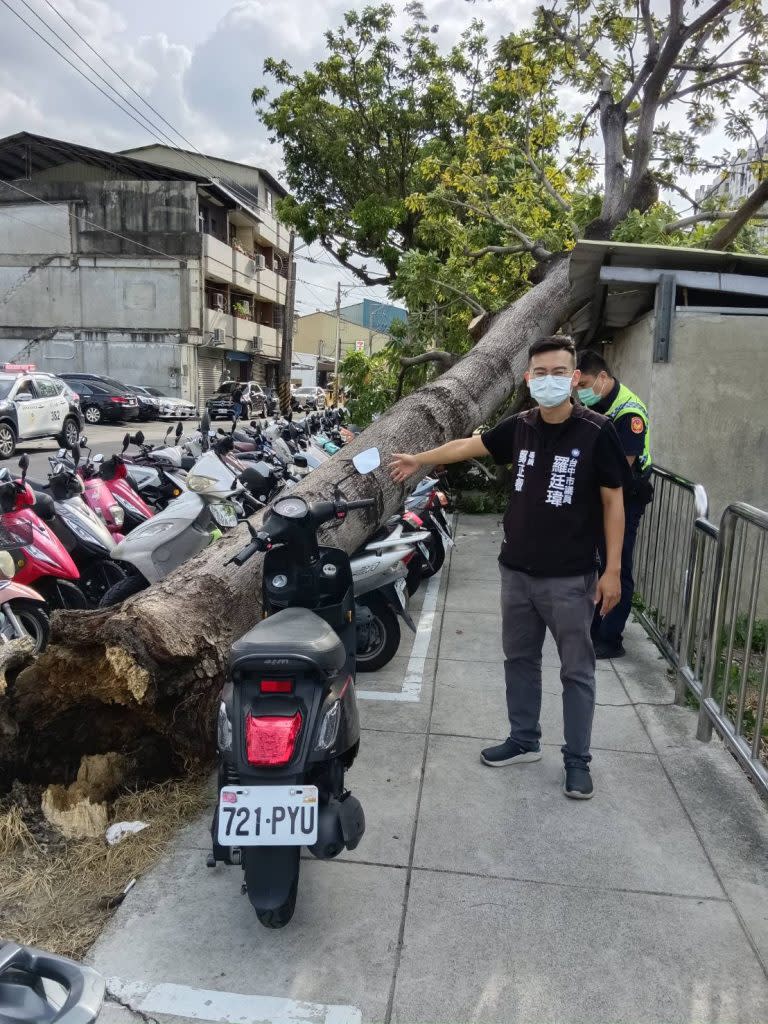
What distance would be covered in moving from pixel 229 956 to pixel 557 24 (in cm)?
1156

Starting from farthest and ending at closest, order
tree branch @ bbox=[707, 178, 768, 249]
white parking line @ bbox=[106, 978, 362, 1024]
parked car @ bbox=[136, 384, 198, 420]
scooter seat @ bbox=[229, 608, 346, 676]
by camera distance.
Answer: parked car @ bbox=[136, 384, 198, 420], tree branch @ bbox=[707, 178, 768, 249], scooter seat @ bbox=[229, 608, 346, 676], white parking line @ bbox=[106, 978, 362, 1024]

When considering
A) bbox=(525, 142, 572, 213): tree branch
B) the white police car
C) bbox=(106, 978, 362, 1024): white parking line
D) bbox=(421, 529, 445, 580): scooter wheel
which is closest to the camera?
bbox=(106, 978, 362, 1024): white parking line

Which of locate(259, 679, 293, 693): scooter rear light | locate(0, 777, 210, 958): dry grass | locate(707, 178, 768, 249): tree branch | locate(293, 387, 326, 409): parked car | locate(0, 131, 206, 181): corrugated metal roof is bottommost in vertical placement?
locate(0, 777, 210, 958): dry grass

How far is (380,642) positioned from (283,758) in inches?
105

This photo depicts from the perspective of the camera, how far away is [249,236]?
41812 millimetres

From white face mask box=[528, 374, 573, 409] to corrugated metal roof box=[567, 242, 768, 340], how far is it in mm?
3181

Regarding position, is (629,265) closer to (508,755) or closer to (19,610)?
(508,755)

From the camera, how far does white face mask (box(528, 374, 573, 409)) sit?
3262 mm

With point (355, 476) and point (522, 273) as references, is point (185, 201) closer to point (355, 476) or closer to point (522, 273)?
point (522, 273)

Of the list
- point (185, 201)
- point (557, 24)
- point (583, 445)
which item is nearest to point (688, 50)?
point (557, 24)

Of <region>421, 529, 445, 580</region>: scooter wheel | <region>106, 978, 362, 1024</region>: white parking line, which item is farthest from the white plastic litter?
<region>421, 529, 445, 580</region>: scooter wheel

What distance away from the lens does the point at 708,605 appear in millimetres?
4207

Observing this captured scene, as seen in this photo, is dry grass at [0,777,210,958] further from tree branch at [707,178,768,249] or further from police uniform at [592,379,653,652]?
tree branch at [707,178,768,249]

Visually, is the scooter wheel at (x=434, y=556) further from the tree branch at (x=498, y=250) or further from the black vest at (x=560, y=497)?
the tree branch at (x=498, y=250)
